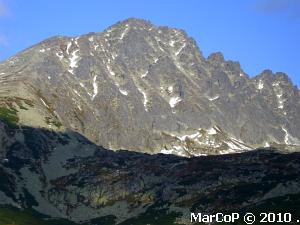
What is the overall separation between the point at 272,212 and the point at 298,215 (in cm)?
932

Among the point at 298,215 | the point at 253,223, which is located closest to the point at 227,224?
the point at 253,223

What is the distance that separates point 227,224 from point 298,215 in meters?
23.4

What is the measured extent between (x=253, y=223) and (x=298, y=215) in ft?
49.8

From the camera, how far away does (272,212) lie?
651 feet

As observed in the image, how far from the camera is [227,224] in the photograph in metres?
197

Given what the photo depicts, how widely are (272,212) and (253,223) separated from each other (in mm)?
10467

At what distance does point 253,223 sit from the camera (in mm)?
191625

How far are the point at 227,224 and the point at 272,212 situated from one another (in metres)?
16.0

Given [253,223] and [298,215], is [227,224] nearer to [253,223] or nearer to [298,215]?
[253,223]

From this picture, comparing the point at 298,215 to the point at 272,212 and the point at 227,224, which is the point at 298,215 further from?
the point at 227,224

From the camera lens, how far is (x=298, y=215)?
193 meters

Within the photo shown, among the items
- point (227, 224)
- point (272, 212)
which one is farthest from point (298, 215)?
point (227, 224)
